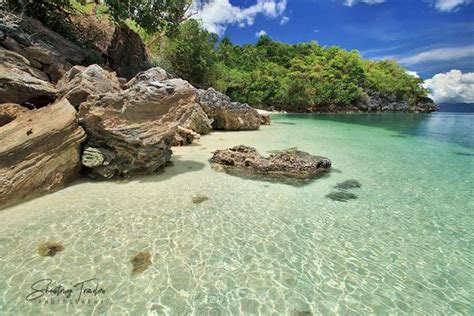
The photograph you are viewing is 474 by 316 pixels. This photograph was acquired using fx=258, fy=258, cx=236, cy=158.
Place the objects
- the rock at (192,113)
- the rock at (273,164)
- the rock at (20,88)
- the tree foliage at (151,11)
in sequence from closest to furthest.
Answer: the rock at (20,88) < the rock at (273,164) < the rock at (192,113) < the tree foliage at (151,11)

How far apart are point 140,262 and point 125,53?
21133mm

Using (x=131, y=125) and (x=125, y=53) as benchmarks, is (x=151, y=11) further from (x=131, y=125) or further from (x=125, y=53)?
(x=131, y=125)

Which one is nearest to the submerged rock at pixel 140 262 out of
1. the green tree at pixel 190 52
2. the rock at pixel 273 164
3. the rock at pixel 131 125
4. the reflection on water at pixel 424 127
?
the rock at pixel 131 125

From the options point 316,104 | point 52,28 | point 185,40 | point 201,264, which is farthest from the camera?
point 316,104

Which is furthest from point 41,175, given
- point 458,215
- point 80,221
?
point 458,215

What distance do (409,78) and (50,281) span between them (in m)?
93.6

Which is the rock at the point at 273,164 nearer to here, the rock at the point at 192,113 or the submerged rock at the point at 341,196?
the submerged rock at the point at 341,196

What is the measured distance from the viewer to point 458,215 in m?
7.22

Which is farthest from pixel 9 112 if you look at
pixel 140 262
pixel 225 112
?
pixel 225 112

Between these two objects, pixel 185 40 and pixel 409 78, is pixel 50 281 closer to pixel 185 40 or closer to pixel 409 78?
pixel 185 40

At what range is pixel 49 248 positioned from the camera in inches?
196

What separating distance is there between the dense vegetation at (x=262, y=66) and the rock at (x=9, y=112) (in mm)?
11408

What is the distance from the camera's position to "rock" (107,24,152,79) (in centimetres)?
2084

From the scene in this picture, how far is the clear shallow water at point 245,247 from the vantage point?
397 centimetres
